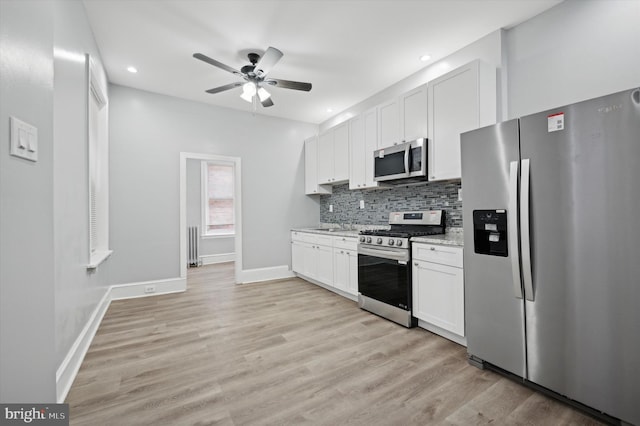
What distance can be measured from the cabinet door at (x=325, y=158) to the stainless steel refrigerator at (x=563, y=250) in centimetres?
276

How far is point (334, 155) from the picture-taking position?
4.67m

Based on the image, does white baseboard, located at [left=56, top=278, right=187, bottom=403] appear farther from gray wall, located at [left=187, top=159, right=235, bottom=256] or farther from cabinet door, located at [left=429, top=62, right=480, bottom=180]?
cabinet door, located at [left=429, top=62, right=480, bottom=180]

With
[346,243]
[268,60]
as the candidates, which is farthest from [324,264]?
[268,60]

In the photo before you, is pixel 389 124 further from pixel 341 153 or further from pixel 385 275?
pixel 385 275

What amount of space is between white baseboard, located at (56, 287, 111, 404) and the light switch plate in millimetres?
1538

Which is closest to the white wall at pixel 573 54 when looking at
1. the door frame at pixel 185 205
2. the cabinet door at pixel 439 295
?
the cabinet door at pixel 439 295

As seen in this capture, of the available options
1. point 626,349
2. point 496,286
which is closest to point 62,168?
point 496,286

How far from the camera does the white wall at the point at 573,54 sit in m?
2.10

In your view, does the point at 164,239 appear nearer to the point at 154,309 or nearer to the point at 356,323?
the point at 154,309

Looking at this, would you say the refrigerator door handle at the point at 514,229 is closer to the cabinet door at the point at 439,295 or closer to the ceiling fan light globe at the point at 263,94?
the cabinet door at the point at 439,295

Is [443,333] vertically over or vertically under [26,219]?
under

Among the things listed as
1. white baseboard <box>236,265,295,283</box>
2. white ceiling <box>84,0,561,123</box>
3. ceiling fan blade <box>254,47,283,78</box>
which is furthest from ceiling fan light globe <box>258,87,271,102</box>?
white baseboard <box>236,265,295,283</box>

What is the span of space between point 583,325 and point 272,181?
4.50 metres

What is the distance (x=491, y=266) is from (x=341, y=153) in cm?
291
